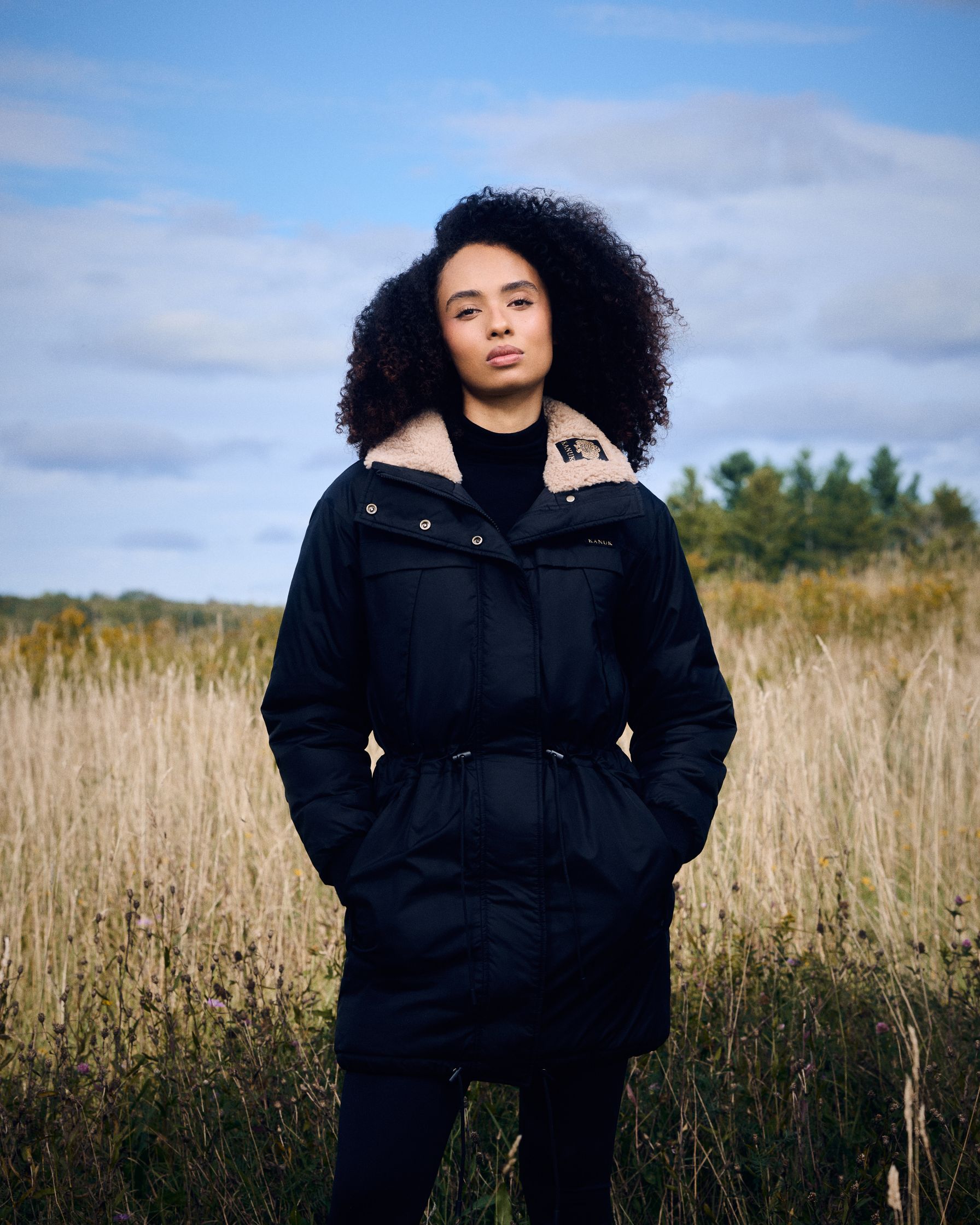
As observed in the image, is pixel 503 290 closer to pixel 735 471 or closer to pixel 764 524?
pixel 764 524

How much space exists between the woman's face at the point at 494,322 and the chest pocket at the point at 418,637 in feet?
1.30

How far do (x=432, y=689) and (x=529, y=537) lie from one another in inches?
12.6

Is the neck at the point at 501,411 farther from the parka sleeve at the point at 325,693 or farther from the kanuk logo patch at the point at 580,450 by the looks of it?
the parka sleeve at the point at 325,693

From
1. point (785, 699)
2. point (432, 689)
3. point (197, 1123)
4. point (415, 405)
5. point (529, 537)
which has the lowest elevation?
point (197, 1123)

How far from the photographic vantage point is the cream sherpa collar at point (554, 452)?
6.17 feet

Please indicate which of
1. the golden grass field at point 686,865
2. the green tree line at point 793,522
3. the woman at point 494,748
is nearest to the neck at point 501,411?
the woman at point 494,748

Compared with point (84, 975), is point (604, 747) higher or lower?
higher

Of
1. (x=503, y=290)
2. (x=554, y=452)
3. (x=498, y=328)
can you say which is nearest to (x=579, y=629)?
(x=554, y=452)

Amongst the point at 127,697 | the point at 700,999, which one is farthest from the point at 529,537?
the point at 127,697

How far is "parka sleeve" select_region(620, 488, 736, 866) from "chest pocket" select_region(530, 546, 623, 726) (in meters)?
0.10

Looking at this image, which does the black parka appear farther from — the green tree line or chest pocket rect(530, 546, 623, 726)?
the green tree line

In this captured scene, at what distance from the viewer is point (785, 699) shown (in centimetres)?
653

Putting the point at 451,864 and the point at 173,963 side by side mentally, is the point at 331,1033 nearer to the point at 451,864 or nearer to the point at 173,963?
the point at 173,963

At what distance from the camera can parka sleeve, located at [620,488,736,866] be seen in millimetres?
1929
